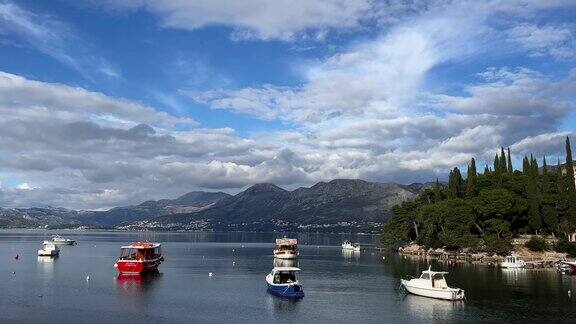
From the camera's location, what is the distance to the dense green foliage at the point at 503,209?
136 metres

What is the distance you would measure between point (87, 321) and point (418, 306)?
4132 cm

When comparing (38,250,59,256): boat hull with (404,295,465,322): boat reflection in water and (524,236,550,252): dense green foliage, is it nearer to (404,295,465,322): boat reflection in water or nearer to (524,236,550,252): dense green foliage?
(404,295,465,322): boat reflection in water

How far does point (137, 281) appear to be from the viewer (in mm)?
98125

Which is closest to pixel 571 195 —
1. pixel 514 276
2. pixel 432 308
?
pixel 514 276

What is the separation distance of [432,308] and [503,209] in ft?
244

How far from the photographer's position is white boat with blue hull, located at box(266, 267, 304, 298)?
253ft

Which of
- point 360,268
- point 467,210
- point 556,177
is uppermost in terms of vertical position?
point 556,177

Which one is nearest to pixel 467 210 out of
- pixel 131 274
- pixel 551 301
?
pixel 551 301

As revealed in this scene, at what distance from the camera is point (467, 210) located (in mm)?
141375

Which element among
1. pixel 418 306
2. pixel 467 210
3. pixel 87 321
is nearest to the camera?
pixel 87 321

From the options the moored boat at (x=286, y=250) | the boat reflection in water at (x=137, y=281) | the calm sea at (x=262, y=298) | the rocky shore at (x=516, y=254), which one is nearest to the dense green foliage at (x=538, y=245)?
the rocky shore at (x=516, y=254)

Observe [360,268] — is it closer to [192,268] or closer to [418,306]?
[192,268]

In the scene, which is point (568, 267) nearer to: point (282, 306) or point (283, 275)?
point (283, 275)

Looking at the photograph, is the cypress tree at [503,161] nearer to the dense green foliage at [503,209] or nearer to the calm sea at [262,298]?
the dense green foliage at [503,209]
